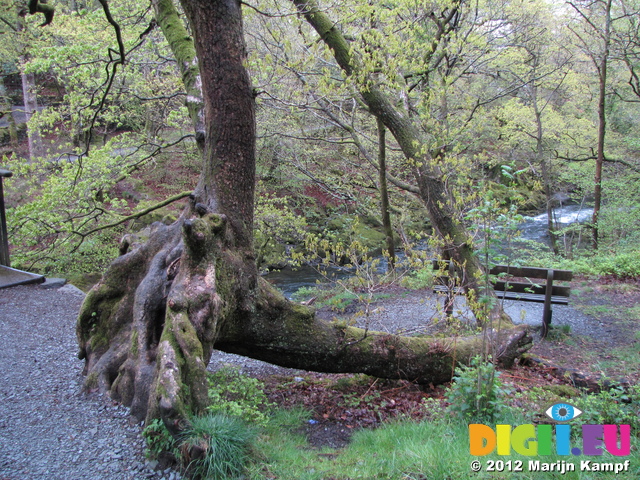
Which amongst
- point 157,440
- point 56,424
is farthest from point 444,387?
point 56,424

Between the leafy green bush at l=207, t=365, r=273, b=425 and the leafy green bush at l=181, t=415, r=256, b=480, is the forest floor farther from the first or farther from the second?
the leafy green bush at l=181, t=415, r=256, b=480

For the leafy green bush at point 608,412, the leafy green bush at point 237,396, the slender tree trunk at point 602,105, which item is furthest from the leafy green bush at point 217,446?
the slender tree trunk at point 602,105

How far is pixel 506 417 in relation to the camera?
11.4ft

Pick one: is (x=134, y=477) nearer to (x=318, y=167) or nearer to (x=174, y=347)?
(x=174, y=347)

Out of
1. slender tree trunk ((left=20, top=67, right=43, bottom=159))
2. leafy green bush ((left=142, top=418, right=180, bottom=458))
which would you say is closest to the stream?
leafy green bush ((left=142, top=418, right=180, bottom=458))

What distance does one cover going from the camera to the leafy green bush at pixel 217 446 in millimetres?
2748

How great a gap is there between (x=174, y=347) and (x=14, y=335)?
158 inches

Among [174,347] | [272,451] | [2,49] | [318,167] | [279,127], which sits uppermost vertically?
[2,49]

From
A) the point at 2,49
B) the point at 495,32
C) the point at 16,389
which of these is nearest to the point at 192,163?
the point at 2,49

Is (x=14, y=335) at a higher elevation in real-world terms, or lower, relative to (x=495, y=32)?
lower

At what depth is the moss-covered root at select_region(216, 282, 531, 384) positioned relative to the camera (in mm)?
4535

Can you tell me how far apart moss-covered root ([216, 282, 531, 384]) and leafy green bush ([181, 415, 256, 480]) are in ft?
4.59

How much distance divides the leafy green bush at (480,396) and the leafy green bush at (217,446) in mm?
1787

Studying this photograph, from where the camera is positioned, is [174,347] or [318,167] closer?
[174,347]
